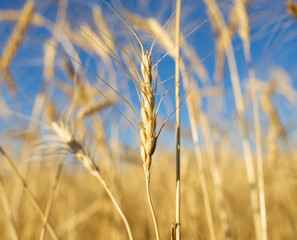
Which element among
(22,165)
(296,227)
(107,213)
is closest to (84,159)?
(22,165)

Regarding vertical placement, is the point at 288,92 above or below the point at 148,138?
above

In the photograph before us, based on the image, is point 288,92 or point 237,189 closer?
point 288,92

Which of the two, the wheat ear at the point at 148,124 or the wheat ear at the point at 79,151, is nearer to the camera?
the wheat ear at the point at 148,124

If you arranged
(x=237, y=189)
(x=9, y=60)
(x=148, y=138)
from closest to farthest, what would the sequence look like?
(x=148, y=138)
(x=9, y=60)
(x=237, y=189)

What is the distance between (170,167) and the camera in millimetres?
2018

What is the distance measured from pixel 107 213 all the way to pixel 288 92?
1913mm

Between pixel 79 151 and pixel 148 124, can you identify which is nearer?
pixel 148 124

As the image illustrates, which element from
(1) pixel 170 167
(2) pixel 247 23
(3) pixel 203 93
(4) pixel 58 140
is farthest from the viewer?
(1) pixel 170 167

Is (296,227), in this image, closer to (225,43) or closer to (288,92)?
(225,43)

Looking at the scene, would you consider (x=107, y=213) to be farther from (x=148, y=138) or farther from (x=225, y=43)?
(x=148, y=138)

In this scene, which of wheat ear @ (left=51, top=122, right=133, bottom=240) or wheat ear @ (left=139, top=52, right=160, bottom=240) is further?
wheat ear @ (left=51, top=122, right=133, bottom=240)

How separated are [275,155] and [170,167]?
2.84ft

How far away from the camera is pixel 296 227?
1.20 metres

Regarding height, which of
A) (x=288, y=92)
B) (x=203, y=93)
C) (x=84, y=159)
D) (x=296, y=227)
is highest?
(x=288, y=92)
